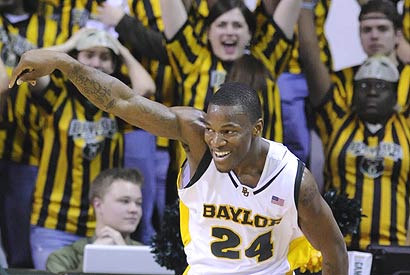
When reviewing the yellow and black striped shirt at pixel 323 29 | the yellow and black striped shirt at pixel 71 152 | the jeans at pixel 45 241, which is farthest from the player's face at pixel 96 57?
the yellow and black striped shirt at pixel 323 29

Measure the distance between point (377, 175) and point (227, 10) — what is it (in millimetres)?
1067

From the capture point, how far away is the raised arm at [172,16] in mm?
4926

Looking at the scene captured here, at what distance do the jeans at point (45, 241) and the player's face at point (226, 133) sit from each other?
1.71 meters

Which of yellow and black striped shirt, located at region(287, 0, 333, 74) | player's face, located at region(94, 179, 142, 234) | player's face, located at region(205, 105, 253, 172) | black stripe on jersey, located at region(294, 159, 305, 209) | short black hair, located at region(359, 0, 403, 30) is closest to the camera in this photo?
player's face, located at region(205, 105, 253, 172)

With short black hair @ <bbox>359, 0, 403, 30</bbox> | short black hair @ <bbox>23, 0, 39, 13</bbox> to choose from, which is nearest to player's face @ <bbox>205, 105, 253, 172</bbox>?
short black hair @ <bbox>23, 0, 39, 13</bbox>

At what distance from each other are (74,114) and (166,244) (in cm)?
124

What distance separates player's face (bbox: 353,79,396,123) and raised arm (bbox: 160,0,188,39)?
95cm

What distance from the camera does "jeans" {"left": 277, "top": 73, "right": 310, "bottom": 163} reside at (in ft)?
16.7

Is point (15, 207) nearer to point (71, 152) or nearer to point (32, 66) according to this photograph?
point (71, 152)

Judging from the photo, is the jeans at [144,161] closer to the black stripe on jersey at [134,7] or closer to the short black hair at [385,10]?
the black stripe on jersey at [134,7]

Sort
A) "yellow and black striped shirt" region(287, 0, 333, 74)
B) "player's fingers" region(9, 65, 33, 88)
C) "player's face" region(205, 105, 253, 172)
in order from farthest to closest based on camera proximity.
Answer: "yellow and black striped shirt" region(287, 0, 333, 74), "player's face" region(205, 105, 253, 172), "player's fingers" region(9, 65, 33, 88)

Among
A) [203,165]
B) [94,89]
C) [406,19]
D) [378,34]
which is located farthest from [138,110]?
[406,19]

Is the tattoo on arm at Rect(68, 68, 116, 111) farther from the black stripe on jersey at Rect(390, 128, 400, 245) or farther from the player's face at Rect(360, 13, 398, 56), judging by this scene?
the player's face at Rect(360, 13, 398, 56)

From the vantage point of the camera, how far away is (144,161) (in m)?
5.06
